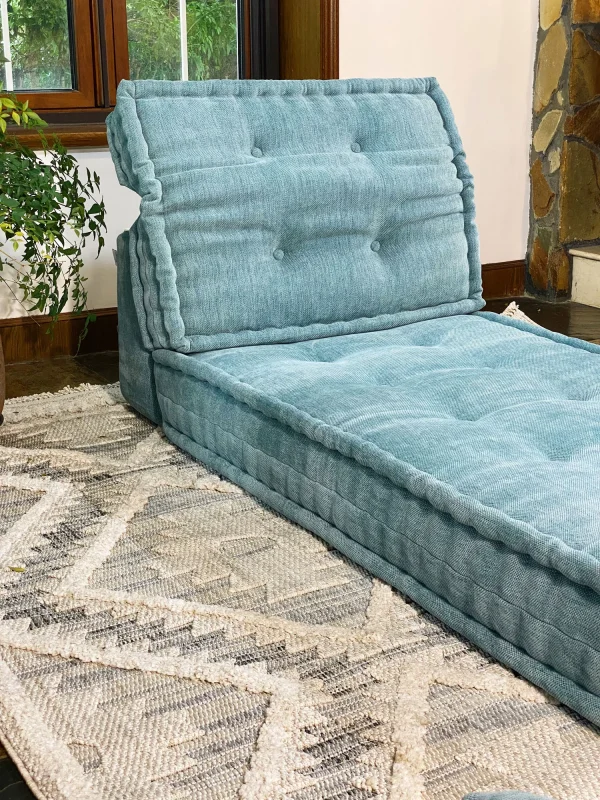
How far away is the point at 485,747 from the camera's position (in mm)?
1139

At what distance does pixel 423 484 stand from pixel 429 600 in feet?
0.57

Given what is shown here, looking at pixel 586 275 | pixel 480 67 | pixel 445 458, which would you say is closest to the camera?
pixel 445 458

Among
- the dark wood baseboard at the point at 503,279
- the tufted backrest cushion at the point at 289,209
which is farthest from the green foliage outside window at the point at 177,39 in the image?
the dark wood baseboard at the point at 503,279

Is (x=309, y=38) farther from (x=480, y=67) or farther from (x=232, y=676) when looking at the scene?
(x=232, y=676)

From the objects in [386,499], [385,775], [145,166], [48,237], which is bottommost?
[385,775]

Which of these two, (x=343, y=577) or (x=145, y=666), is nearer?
(x=145, y=666)

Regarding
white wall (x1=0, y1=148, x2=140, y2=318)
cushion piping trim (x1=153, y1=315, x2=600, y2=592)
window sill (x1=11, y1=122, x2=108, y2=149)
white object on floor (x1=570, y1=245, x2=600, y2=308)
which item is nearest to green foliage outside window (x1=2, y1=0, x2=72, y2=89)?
window sill (x1=11, y1=122, x2=108, y2=149)

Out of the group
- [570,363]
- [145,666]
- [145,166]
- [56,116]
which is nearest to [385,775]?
[145,666]

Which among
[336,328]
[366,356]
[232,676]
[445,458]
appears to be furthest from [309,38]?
[232,676]

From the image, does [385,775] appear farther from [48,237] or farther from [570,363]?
[48,237]

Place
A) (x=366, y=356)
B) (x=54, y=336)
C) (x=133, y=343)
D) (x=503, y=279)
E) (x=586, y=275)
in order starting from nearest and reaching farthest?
(x=366, y=356)
(x=133, y=343)
(x=54, y=336)
(x=586, y=275)
(x=503, y=279)

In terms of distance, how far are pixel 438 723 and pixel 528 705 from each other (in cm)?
12

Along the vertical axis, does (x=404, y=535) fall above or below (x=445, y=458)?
below

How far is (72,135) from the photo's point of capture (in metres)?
2.75
